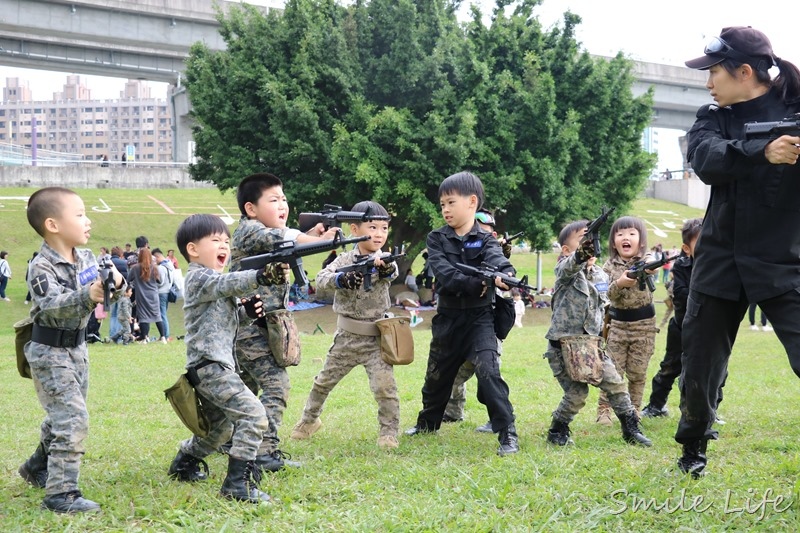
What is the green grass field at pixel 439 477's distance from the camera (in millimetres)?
4570

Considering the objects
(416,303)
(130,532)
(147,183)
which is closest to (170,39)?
(147,183)

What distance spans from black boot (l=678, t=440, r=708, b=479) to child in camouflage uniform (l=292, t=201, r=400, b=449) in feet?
7.30

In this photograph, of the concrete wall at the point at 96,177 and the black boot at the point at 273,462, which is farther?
the concrete wall at the point at 96,177

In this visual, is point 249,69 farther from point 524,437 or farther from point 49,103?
point 49,103

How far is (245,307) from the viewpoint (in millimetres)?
5492

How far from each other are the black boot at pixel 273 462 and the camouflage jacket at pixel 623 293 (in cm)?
362

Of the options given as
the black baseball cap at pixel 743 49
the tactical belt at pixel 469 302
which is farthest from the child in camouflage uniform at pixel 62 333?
the black baseball cap at pixel 743 49

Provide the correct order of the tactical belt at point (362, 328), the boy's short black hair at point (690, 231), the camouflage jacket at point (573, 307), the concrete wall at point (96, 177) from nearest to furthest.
A: the tactical belt at point (362, 328)
the camouflage jacket at point (573, 307)
the boy's short black hair at point (690, 231)
the concrete wall at point (96, 177)

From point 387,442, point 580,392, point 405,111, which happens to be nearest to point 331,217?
point 387,442

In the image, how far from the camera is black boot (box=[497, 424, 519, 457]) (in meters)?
6.17

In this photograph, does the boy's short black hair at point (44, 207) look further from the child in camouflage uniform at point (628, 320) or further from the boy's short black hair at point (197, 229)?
the child in camouflage uniform at point (628, 320)

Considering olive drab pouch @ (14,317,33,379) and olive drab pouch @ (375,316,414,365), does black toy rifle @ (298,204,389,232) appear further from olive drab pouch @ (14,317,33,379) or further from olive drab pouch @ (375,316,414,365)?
olive drab pouch @ (14,317,33,379)

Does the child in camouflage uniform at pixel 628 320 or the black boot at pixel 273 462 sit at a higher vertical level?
the child in camouflage uniform at pixel 628 320

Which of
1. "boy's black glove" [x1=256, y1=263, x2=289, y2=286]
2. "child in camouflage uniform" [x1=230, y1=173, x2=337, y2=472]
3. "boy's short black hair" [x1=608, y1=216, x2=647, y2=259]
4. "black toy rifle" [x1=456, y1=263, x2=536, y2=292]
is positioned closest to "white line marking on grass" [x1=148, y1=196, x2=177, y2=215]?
"boy's short black hair" [x1=608, y1=216, x2=647, y2=259]
